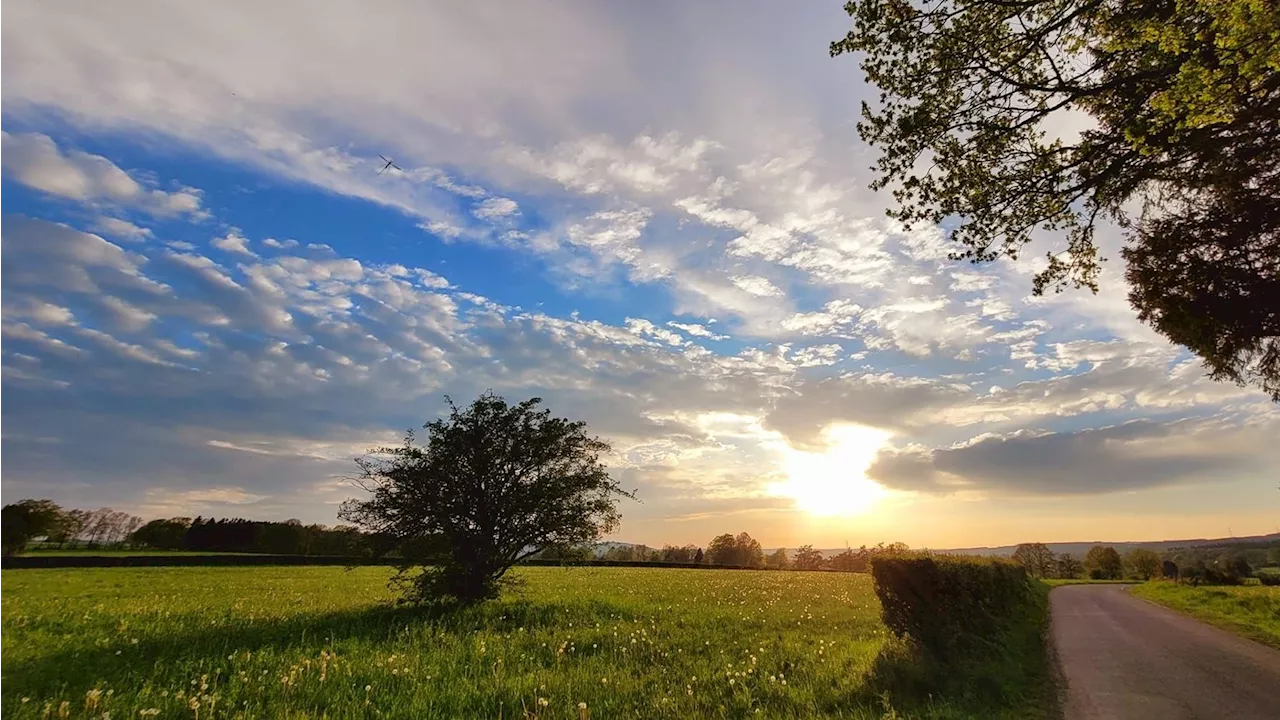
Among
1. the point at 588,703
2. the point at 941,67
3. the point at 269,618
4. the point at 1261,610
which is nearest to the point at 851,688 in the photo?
the point at 588,703

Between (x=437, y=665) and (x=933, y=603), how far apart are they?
33.2 feet

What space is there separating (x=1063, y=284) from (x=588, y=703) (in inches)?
510

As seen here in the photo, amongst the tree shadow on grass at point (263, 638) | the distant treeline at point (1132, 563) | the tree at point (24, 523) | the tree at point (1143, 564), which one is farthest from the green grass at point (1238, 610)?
the tree at point (24, 523)

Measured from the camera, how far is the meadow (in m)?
6.74

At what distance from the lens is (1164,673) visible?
1171 cm

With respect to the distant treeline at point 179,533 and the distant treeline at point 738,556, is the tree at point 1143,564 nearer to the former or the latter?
the distant treeline at point 738,556

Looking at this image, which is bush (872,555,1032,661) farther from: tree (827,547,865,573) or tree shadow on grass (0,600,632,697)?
tree (827,547,865,573)

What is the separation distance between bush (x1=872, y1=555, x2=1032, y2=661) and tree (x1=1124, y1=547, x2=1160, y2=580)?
100818 mm

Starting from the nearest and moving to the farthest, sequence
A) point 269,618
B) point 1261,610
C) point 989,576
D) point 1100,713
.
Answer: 1. point 1100,713
2. point 269,618
3. point 989,576
4. point 1261,610

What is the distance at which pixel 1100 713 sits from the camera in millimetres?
8984

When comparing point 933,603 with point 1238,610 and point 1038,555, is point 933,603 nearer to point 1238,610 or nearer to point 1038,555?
point 1238,610

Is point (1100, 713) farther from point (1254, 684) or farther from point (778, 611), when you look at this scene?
point (778, 611)

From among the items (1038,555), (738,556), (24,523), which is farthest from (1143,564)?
(24,523)

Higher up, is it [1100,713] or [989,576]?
[989,576]
